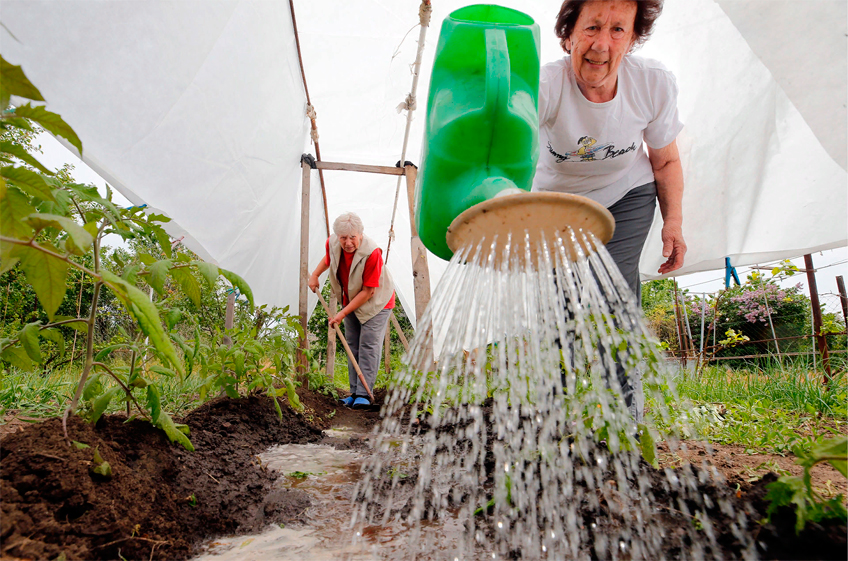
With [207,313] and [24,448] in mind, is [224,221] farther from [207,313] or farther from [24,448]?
[207,313]

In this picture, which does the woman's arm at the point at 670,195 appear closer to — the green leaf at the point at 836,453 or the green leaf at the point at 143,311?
the green leaf at the point at 836,453

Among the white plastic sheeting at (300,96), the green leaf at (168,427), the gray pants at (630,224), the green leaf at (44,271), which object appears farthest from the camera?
the gray pants at (630,224)

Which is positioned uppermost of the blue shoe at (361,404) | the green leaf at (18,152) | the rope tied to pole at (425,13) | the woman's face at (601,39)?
the rope tied to pole at (425,13)

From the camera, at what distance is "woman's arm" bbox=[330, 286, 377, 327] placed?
3582 mm

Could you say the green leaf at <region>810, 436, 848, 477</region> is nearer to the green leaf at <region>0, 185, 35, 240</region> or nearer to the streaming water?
the streaming water

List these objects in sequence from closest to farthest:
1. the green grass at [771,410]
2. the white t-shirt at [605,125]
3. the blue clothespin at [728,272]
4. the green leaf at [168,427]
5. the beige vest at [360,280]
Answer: the green leaf at [168,427] → the white t-shirt at [605,125] → the green grass at [771,410] → the blue clothespin at [728,272] → the beige vest at [360,280]

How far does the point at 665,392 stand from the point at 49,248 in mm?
1801

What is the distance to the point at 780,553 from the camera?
73cm

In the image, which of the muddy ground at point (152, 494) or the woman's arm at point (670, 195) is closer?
the muddy ground at point (152, 494)

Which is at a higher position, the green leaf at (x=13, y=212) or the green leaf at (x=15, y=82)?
the green leaf at (x=15, y=82)

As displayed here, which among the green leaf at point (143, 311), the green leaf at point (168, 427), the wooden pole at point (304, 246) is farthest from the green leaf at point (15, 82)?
the wooden pole at point (304, 246)

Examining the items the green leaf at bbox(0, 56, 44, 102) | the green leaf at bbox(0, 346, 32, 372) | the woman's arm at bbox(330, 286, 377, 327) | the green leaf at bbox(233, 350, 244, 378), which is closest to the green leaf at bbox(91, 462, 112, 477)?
the green leaf at bbox(0, 346, 32, 372)

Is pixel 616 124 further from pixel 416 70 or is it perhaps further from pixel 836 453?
pixel 416 70

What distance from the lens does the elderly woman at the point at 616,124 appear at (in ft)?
4.79
